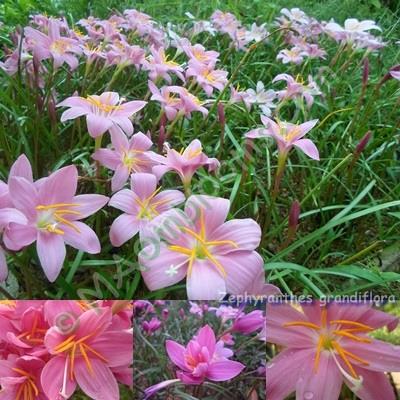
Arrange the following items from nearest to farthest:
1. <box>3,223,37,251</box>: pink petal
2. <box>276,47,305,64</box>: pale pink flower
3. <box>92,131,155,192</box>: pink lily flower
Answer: <box>3,223,37,251</box>: pink petal → <box>92,131,155,192</box>: pink lily flower → <box>276,47,305,64</box>: pale pink flower

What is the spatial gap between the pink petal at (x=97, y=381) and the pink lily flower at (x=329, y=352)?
150 millimetres

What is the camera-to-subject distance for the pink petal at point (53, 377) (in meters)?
0.62

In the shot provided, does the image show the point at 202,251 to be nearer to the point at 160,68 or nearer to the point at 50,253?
the point at 50,253

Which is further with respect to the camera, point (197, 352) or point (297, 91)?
point (297, 91)

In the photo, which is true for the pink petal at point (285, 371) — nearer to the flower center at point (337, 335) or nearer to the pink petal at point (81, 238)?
the flower center at point (337, 335)

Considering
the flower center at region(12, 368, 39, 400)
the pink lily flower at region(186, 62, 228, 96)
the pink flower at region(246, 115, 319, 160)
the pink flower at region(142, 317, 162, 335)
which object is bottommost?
the flower center at region(12, 368, 39, 400)

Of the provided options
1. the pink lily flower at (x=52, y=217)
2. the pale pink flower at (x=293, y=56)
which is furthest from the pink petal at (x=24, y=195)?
the pale pink flower at (x=293, y=56)

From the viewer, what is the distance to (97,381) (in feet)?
2.10

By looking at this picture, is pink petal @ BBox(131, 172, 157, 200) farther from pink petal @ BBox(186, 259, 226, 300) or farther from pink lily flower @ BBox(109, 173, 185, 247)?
pink petal @ BBox(186, 259, 226, 300)

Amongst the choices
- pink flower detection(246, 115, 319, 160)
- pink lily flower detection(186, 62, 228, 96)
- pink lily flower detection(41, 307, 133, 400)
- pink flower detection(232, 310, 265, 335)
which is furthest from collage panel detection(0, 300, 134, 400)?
pink lily flower detection(186, 62, 228, 96)

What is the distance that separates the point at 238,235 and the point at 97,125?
20cm

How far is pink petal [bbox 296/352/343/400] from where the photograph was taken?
2.10ft

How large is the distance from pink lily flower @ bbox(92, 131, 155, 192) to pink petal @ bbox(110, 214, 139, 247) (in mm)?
50

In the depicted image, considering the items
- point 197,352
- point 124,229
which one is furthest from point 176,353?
Answer: point 124,229
